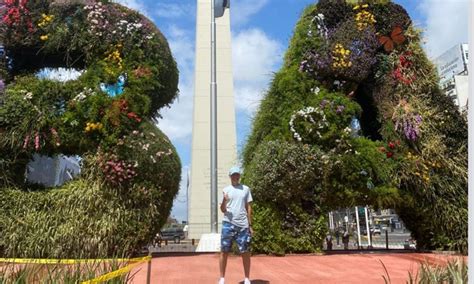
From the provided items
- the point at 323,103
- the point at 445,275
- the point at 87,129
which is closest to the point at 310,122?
the point at 323,103

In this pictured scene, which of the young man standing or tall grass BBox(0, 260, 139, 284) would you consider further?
the young man standing

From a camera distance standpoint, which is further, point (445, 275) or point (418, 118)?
point (418, 118)

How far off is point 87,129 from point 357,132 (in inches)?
258

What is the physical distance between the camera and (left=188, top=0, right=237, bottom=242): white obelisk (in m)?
25.7

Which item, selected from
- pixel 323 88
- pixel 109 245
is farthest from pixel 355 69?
pixel 109 245

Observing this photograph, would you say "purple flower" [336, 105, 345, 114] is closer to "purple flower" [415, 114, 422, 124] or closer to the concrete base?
"purple flower" [415, 114, 422, 124]

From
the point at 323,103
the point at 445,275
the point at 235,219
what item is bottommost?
the point at 445,275

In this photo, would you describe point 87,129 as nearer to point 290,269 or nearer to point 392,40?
point 290,269

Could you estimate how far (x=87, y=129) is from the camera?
10.2 meters

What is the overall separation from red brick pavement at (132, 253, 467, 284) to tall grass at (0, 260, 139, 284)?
2289 mm

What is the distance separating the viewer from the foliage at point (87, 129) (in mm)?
9734

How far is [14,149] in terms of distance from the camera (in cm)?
1019

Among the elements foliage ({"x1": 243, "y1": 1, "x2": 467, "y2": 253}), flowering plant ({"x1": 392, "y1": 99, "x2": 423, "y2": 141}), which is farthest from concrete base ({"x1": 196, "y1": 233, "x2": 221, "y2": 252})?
flowering plant ({"x1": 392, "y1": 99, "x2": 423, "y2": 141})

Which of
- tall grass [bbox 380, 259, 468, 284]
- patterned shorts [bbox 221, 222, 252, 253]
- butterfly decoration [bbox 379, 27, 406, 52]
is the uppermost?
butterfly decoration [bbox 379, 27, 406, 52]
